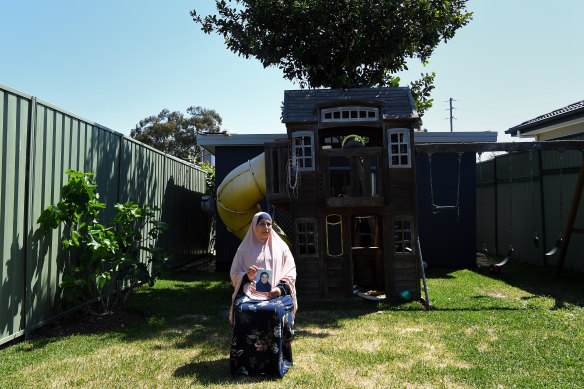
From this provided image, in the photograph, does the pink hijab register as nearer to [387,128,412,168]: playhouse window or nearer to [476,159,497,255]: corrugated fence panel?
[387,128,412,168]: playhouse window

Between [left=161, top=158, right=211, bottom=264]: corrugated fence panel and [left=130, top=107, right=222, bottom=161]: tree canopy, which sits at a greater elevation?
[left=130, top=107, right=222, bottom=161]: tree canopy

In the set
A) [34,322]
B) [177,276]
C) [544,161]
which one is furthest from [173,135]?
[34,322]

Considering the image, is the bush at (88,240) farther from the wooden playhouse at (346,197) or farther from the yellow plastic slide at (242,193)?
the yellow plastic slide at (242,193)

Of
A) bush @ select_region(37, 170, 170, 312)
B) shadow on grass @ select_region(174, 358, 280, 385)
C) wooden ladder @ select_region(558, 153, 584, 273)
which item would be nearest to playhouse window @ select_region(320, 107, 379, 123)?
bush @ select_region(37, 170, 170, 312)

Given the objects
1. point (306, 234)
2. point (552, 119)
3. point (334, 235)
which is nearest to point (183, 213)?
point (306, 234)

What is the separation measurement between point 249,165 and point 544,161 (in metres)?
7.79

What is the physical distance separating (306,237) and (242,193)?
1.94m

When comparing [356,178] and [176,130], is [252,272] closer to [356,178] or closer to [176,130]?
[356,178]

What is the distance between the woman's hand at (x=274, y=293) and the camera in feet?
14.7

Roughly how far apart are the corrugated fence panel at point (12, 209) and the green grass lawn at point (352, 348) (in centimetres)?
39

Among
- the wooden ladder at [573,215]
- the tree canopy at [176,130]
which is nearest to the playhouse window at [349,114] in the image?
the wooden ladder at [573,215]

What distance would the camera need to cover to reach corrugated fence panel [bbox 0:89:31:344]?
15.1ft

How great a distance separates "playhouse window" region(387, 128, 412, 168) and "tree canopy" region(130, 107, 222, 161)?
27801 millimetres

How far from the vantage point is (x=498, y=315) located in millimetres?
6520
